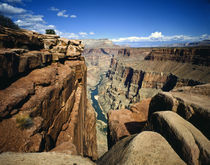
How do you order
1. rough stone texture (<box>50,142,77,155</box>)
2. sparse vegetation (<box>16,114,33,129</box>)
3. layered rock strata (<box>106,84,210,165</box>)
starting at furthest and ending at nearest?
rough stone texture (<box>50,142,77,155</box>) < sparse vegetation (<box>16,114,33,129</box>) < layered rock strata (<box>106,84,210,165</box>)

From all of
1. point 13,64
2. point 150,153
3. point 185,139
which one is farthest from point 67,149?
point 185,139

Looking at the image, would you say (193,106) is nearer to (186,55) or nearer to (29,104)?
(29,104)

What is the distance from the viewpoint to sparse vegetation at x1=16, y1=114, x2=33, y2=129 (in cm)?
465

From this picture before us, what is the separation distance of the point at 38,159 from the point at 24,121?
2.45m

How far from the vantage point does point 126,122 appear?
1087 centimetres

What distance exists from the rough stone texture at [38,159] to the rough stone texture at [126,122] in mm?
6137

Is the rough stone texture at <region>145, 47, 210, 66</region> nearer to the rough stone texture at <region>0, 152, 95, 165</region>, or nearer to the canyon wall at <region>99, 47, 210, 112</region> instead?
the canyon wall at <region>99, 47, 210, 112</region>

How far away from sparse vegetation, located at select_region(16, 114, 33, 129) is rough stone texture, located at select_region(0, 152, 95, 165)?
1755 mm

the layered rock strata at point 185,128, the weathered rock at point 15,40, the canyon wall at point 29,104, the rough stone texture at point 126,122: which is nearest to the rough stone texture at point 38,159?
the canyon wall at point 29,104

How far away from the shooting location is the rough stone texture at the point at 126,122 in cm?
946

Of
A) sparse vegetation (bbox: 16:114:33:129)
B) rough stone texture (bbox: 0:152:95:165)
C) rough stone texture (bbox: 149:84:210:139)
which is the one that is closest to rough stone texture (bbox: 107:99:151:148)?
rough stone texture (bbox: 149:84:210:139)

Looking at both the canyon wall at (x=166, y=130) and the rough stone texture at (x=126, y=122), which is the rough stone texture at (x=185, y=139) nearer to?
the canyon wall at (x=166, y=130)

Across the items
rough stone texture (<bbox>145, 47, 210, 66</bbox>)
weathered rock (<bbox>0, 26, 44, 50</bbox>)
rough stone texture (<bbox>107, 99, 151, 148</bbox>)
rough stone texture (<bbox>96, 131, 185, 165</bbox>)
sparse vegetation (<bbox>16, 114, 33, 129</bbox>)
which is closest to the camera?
rough stone texture (<bbox>96, 131, 185, 165</bbox>)

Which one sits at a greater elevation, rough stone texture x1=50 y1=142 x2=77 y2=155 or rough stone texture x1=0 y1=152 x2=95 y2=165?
rough stone texture x1=0 y1=152 x2=95 y2=165
